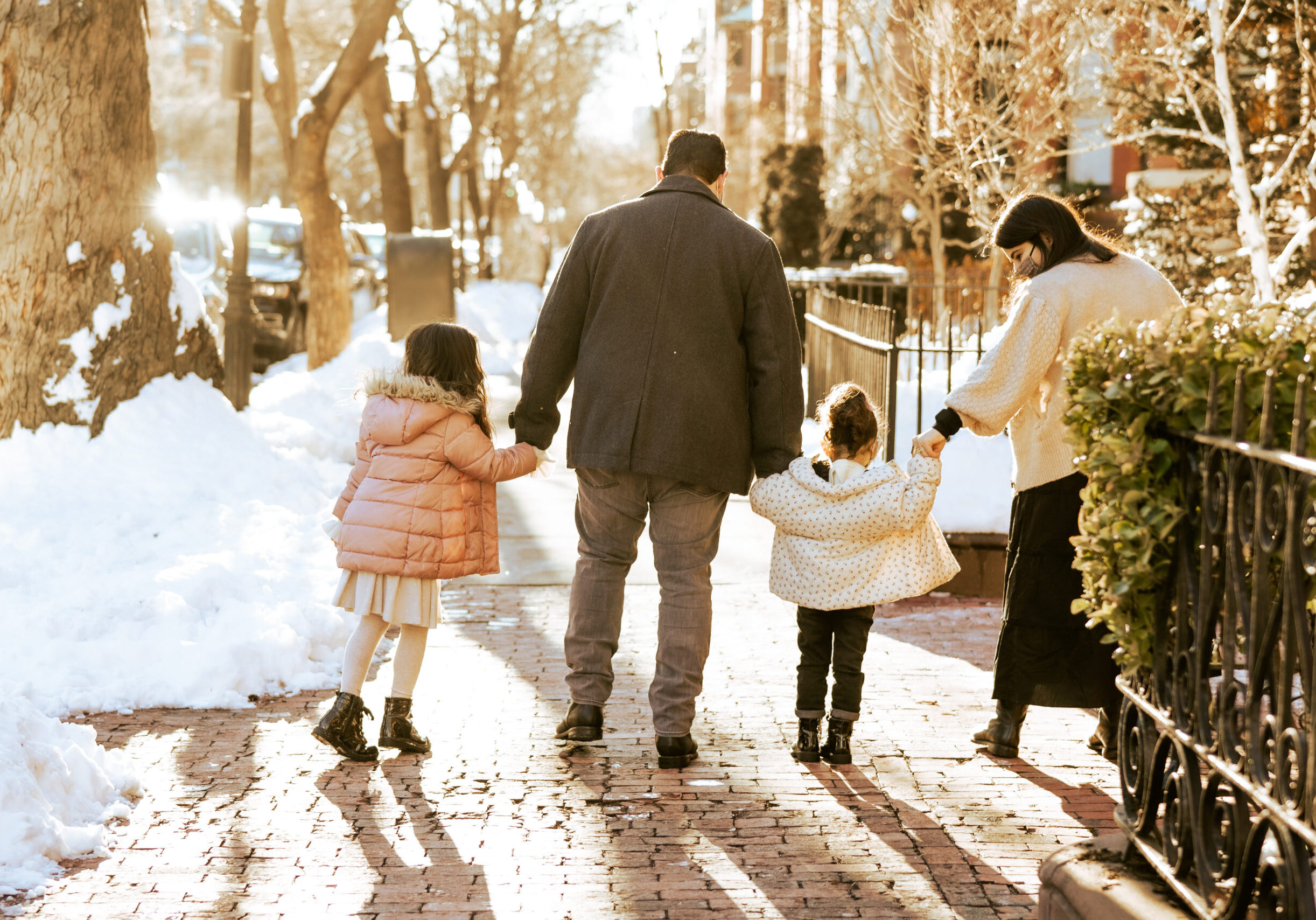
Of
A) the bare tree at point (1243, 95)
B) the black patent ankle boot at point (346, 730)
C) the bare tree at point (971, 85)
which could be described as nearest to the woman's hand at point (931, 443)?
the black patent ankle boot at point (346, 730)

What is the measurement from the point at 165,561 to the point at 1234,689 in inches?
188

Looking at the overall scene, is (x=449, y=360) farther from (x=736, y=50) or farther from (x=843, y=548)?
(x=736, y=50)

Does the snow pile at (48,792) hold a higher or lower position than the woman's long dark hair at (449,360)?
lower

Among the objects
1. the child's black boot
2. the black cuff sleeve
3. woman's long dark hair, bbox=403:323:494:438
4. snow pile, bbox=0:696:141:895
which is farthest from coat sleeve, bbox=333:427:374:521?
the black cuff sleeve

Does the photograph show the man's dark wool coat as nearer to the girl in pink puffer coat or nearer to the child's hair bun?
the child's hair bun

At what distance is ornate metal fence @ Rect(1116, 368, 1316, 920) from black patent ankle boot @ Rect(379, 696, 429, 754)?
2274 mm

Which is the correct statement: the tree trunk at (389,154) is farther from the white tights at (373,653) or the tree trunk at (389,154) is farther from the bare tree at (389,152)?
the white tights at (373,653)

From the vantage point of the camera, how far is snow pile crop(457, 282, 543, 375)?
19.5m

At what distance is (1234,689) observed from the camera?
2646 mm

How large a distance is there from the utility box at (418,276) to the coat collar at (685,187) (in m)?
12.7

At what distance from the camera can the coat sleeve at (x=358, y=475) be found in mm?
4629

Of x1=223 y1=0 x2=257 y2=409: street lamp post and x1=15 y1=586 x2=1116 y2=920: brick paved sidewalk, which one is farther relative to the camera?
x1=223 y1=0 x2=257 y2=409: street lamp post

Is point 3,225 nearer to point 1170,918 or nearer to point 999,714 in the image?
point 999,714

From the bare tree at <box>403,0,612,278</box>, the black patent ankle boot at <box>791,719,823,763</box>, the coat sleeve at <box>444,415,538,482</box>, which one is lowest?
the black patent ankle boot at <box>791,719,823,763</box>
